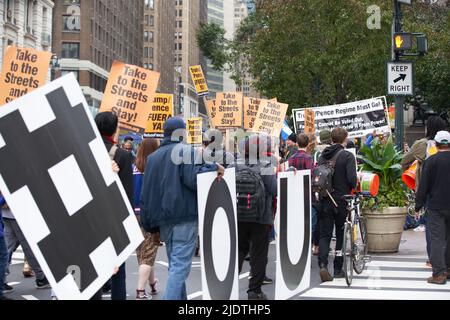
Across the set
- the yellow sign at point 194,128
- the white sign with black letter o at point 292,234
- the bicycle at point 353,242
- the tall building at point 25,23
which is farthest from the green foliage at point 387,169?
the tall building at point 25,23

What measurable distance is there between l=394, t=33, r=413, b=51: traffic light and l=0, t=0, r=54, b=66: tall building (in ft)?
130

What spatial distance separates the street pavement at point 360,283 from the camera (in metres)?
8.12

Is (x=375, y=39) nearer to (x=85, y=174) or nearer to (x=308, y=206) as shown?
(x=308, y=206)

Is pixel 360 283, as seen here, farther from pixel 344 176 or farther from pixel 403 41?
pixel 403 41

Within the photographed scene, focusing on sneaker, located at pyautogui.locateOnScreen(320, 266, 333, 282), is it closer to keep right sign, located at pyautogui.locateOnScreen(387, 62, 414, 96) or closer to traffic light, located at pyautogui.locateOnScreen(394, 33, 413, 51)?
keep right sign, located at pyautogui.locateOnScreen(387, 62, 414, 96)

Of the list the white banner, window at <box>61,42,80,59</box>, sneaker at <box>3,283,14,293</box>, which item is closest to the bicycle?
sneaker at <box>3,283,14,293</box>

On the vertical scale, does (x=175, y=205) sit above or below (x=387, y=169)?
below

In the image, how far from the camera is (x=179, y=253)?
20.1ft

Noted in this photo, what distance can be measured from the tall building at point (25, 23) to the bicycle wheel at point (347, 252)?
44.5 m

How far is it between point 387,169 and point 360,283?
300 cm

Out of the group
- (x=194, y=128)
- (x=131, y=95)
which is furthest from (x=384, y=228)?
(x=194, y=128)

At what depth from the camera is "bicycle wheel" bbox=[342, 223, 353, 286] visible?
27.9 feet

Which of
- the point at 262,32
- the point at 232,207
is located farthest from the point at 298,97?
the point at 232,207

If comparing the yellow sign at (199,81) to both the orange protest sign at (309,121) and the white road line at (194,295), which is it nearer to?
the orange protest sign at (309,121)
